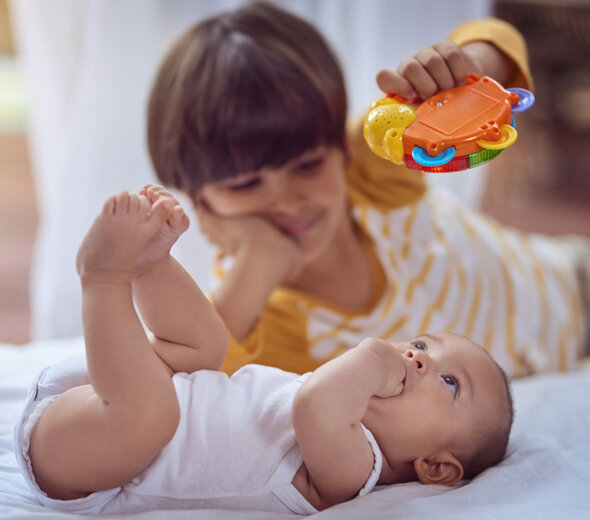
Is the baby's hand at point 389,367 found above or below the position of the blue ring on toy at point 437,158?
below

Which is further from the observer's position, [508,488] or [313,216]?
[313,216]

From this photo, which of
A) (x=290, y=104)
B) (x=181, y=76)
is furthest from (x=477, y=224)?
(x=181, y=76)

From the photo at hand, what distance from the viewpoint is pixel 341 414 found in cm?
57

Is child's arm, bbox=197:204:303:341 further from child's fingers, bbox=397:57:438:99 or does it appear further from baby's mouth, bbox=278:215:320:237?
child's fingers, bbox=397:57:438:99

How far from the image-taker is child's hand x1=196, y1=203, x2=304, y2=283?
1021 mm

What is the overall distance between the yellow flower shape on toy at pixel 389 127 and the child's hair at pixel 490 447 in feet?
0.81

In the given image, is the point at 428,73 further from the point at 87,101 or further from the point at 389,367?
the point at 87,101

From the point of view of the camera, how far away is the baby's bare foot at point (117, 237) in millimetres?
562

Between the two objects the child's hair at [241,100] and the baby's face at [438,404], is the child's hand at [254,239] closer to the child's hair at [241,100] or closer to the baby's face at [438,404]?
the child's hair at [241,100]

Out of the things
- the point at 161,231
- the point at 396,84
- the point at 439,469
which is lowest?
the point at 439,469

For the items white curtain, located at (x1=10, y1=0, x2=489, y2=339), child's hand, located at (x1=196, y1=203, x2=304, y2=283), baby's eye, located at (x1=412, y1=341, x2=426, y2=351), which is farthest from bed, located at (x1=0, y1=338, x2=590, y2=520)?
white curtain, located at (x1=10, y1=0, x2=489, y2=339)

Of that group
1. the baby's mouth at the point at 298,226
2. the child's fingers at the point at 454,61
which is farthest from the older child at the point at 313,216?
the child's fingers at the point at 454,61

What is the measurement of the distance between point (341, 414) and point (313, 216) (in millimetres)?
522

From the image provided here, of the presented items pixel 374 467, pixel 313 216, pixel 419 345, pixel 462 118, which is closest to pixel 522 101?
pixel 462 118
